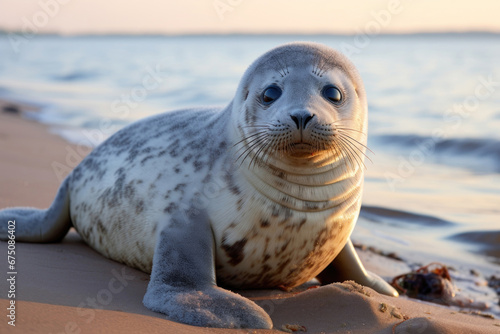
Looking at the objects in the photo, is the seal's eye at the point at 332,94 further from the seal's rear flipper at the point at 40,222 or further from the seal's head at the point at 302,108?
the seal's rear flipper at the point at 40,222

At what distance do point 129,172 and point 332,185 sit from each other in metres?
1.12

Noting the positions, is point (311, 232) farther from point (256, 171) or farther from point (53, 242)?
point (53, 242)

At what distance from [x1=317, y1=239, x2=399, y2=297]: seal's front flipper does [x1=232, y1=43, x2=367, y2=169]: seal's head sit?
683mm

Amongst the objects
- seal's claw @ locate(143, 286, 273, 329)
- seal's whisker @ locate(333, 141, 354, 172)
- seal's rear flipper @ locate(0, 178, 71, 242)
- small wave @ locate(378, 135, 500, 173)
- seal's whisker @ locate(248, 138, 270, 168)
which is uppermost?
small wave @ locate(378, 135, 500, 173)

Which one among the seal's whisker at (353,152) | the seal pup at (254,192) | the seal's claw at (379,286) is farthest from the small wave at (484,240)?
the seal's whisker at (353,152)

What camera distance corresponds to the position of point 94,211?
12.0 feet

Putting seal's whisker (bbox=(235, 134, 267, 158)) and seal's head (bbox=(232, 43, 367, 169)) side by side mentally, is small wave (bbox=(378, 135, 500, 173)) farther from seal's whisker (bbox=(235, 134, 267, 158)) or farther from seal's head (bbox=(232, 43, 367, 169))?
seal's whisker (bbox=(235, 134, 267, 158))

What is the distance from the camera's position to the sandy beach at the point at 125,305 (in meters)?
2.40

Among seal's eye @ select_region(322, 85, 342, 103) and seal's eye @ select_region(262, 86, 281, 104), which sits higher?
seal's eye @ select_region(322, 85, 342, 103)

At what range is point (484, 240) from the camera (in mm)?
5016

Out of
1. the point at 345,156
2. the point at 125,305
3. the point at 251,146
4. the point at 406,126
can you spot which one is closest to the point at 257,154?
the point at 251,146

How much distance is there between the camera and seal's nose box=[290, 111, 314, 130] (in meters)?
2.71

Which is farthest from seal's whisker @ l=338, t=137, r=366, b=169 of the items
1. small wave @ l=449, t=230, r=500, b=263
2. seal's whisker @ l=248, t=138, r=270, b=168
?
small wave @ l=449, t=230, r=500, b=263

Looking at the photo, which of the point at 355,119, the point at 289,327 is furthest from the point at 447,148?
the point at 289,327
